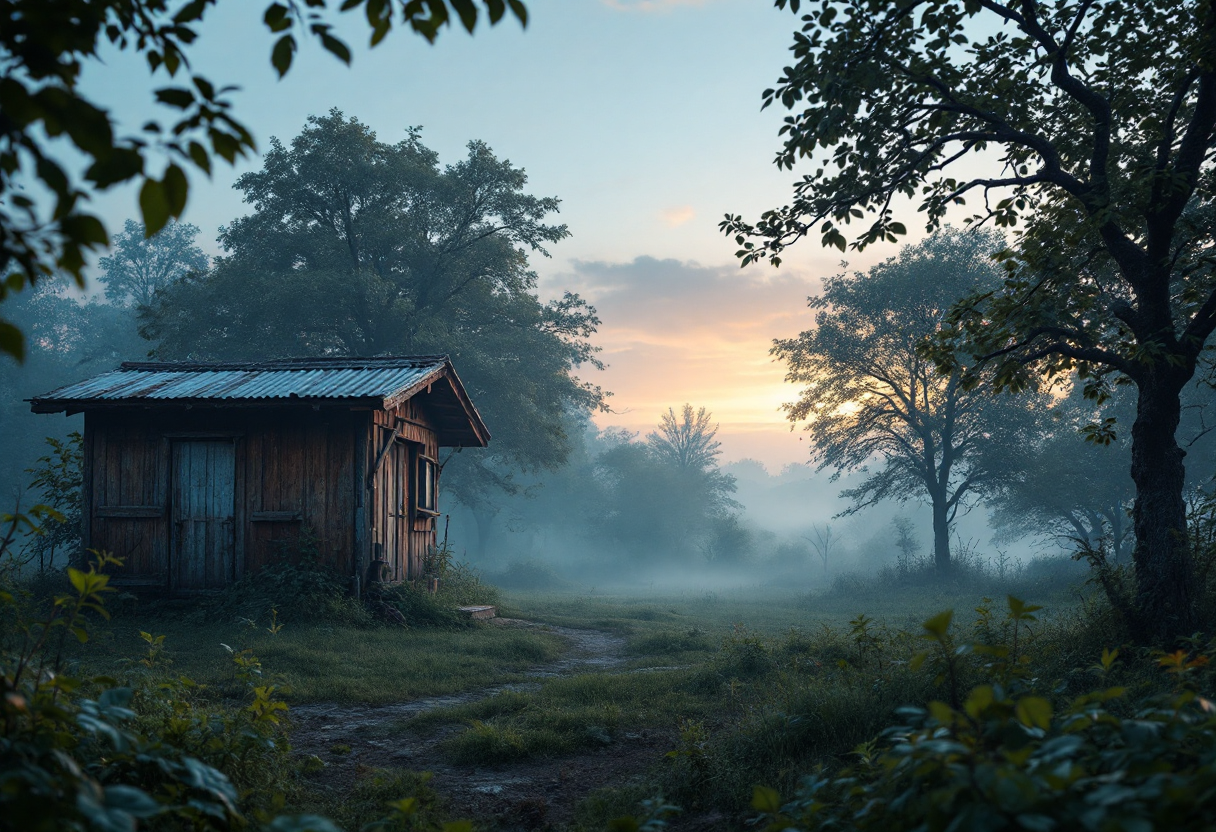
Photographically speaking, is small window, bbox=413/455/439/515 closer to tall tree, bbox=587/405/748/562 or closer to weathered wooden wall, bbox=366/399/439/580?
weathered wooden wall, bbox=366/399/439/580

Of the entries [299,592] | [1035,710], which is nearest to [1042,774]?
[1035,710]

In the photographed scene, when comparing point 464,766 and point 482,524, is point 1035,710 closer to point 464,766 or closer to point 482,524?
point 464,766

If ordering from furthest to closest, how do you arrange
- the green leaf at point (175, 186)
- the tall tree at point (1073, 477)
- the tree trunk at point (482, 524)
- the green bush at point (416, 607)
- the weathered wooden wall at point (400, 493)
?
the tree trunk at point (482, 524)
the tall tree at point (1073, 477)
the weathered wooden wall at point (400, 493)
the green bush at point (416, 607)
the green leaf at point (175, 186)

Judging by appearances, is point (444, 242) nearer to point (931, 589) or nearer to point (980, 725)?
point (931, 589)

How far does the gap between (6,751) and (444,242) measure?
88.9ft

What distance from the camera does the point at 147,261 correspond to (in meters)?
52.4

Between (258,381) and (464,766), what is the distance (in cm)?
951

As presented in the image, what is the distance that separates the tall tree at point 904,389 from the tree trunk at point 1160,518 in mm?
18576

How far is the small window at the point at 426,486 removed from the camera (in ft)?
50.7

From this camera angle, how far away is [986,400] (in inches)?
985

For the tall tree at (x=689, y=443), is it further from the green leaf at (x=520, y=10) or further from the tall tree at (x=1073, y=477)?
the green leaf at (x=520, y=10)

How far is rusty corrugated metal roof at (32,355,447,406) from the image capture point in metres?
11.7

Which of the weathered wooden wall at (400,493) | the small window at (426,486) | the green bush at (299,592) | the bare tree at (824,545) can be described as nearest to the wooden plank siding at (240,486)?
the green bush at (299,592)

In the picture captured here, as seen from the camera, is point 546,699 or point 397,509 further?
point 397,509
